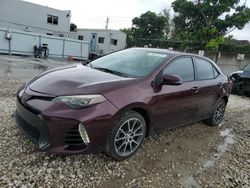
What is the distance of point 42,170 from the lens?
9.72 ft

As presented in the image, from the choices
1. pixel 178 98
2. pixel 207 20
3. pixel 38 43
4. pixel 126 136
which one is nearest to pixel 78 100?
pixel 126 136

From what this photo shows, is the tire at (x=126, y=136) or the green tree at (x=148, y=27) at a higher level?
the green tree at (x=148, y=27)

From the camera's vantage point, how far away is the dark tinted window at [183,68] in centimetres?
399

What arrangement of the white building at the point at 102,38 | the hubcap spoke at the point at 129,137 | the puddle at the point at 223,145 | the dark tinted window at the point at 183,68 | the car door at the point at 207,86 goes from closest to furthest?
the hubcap spoke at the point at 129,137 < the puddle at the point at 223,145 < the dark tinted window at the point at 183,68 < the car door at the point at 207,86 < the white building at the point at 102,38

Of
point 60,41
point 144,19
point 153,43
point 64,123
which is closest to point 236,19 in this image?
point 153,43

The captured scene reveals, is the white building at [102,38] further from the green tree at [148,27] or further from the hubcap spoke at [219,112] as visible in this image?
the hubcap spoke at [219,112]

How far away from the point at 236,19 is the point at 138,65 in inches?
767

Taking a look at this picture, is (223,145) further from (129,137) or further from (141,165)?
(129,137)

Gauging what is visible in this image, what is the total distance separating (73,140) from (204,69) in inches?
121

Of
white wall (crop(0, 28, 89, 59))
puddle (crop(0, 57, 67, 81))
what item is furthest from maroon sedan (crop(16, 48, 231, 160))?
white wall (crop(0, 28, 89, 59))

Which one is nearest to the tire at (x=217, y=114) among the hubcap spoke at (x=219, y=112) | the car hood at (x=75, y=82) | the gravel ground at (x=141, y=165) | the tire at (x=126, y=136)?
the hubcap spoke at (x=219, y=112)

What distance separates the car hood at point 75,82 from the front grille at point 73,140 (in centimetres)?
44

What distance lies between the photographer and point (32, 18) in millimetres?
27703

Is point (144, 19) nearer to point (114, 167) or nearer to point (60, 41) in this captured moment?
point (60, 41)
